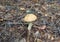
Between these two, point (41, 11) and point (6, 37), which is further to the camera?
point (41, 11)

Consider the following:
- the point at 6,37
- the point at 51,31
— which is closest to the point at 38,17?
the point at 51,31

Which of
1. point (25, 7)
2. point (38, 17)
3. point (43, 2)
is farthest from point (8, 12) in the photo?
point (43, 2)

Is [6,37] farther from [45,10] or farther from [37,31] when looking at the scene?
[45,10]

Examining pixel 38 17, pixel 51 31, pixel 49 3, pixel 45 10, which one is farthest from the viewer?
pixel 49 3

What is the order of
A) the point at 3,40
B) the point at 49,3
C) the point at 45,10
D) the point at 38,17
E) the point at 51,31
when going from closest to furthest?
the point at 3,40, the point at 51,31, the point at 38,17, the point at 45,10, the point at 49,3

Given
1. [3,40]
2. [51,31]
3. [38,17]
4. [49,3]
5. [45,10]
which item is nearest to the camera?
[3,40]

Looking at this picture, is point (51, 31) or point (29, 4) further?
point (29, 4)

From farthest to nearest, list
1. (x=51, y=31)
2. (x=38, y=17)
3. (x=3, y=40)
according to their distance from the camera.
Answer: (x=38, y=17)
(x=51, y=31)
(x=3, y=40)

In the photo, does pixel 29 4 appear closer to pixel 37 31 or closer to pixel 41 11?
pixel 41 11

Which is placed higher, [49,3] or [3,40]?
[49,3]
